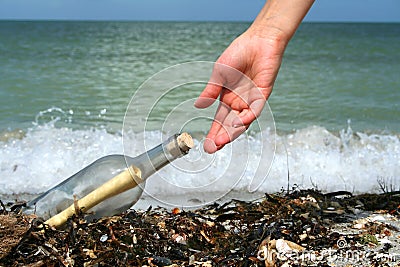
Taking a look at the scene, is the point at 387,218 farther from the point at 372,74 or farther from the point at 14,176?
the point at 372,74

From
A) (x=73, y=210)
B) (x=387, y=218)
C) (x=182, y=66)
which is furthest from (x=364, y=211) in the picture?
(x=73, y=210)

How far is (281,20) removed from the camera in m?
2.34

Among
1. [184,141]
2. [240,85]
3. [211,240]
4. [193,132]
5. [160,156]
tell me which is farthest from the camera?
[193,132]

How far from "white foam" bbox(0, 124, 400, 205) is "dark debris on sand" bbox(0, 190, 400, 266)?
560 millimetres

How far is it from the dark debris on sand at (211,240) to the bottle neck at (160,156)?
0.90 ft

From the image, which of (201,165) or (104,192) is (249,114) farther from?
(104,192)

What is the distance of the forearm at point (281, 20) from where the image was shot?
2318mm

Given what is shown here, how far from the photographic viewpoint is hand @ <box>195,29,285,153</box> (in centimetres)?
223

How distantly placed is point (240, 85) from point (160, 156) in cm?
56

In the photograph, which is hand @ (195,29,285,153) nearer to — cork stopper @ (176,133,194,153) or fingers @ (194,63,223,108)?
fingers @ (194,63,223,108)

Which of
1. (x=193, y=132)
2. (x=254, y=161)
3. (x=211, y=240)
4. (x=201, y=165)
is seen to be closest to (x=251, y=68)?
(x=201, y=165)

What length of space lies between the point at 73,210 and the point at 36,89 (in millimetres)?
8660

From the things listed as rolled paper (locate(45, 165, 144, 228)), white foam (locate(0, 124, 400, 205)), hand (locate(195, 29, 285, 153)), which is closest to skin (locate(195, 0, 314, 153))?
hand (locate(195, 29, 285, 153))

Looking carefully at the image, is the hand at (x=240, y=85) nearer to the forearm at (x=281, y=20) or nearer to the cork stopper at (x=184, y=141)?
the forearm at (x=281, y=20)
